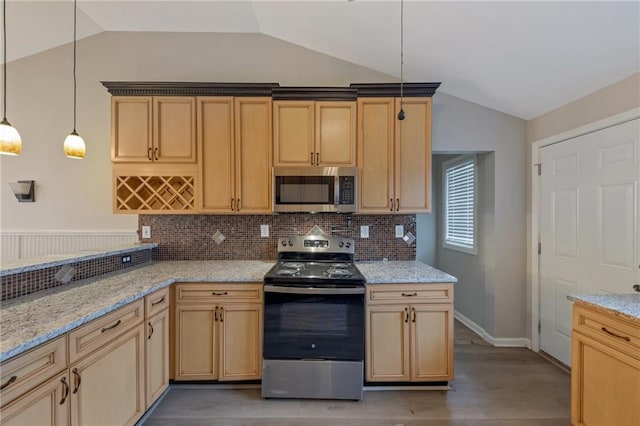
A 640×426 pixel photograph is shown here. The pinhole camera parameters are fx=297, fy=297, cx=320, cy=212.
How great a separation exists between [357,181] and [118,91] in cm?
236

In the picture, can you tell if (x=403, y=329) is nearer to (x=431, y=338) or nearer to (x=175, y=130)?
(x=431, y=338)

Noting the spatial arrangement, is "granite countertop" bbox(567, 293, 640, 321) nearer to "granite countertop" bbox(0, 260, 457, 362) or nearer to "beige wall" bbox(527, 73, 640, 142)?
"granite countertop" bbox(0, 260, 457, 362)

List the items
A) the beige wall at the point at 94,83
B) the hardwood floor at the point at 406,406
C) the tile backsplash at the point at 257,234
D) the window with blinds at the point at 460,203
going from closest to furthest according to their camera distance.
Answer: the hardwood floor at the point at 406,406, the tile backsplash at the point at 257,234, the beige wall at the point at 94,83, the window with blinds at the point at 460,203

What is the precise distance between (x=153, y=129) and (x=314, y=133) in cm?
151

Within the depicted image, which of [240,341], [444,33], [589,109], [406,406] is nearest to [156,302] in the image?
[240,341]

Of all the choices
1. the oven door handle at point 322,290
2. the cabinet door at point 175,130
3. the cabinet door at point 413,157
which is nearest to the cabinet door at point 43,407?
the oven door handle at point 322,290

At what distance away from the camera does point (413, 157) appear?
9.21 feet

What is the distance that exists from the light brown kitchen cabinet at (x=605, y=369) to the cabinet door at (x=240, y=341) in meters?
2.16

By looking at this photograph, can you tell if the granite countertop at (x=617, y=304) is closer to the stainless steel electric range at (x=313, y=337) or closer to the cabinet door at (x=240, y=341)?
the stainless steel electric range at (x=313, y=337)

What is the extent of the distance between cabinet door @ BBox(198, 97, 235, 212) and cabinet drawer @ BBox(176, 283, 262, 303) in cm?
74

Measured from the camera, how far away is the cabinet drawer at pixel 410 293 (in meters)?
2.40

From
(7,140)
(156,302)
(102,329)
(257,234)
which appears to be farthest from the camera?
(257,234)

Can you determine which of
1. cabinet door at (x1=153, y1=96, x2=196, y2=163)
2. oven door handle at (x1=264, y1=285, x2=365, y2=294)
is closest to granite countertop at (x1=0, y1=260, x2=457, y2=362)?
oven door handle at (x1=264, y1=285, x2=365, y2=294)

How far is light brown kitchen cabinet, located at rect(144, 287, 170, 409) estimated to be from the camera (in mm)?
→ 2039
